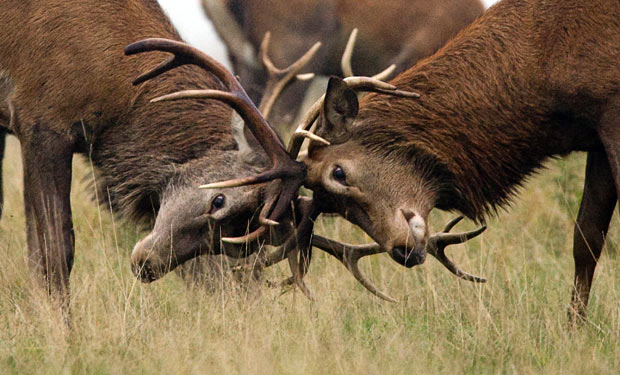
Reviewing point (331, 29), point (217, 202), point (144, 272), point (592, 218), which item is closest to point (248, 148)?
point (217, 202)

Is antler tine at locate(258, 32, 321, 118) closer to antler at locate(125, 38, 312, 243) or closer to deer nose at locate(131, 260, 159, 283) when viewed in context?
antler at locate(125, 38, 312, 243)

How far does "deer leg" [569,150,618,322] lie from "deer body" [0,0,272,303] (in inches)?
75.8

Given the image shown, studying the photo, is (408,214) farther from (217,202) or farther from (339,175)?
(217,202)

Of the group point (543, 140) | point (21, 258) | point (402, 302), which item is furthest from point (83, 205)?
point (543, 140)

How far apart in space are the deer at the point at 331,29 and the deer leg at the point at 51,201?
13.7ft

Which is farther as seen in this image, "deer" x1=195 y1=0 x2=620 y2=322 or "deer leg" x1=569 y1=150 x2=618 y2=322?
"deer leg" x1=569 y1=150 x2=618 y2=322

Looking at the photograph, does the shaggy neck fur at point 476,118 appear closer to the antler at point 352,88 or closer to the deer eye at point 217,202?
the antler at point 352,88

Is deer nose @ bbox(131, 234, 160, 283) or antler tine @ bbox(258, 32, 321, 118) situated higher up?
antler tine @ bbox(258, 32, 321, 118)

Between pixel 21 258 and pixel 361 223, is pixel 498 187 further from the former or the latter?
pixel 21 258

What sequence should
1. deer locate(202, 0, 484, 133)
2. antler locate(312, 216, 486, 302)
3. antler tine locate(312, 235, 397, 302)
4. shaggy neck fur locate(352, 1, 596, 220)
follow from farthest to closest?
deer locate(202, 0, 484, 133) < antler tine locate(312, 235, 397, 302) < antler locate(312, 216, 486, 302) < shaggy neck fur locate(352, 1, 596, 220)

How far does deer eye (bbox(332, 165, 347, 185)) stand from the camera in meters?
5.88

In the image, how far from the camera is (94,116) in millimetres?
6434

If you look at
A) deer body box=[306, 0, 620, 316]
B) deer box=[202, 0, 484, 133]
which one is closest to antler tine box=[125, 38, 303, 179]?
deer body box=[306, 0, 620, 316]

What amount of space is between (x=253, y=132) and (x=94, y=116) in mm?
982
